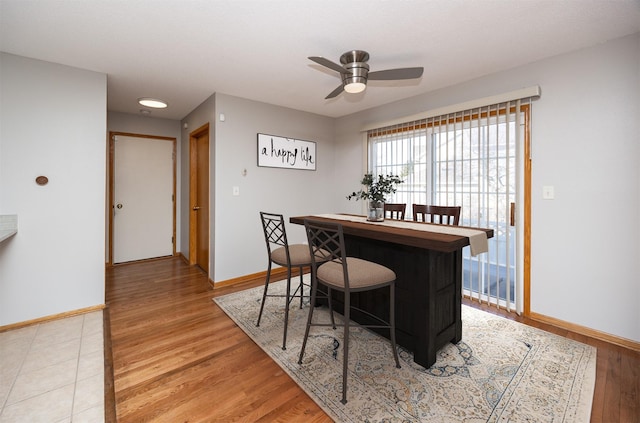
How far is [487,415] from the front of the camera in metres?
1.50

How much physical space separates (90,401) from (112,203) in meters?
3.42

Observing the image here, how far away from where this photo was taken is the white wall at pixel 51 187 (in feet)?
8.04

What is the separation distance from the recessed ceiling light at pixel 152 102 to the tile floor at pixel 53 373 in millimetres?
2660

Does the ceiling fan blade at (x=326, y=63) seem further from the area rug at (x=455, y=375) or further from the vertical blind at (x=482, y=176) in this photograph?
the area rug at (x=455, y=375)

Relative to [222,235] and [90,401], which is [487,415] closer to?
[90,401]

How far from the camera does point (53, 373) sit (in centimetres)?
187

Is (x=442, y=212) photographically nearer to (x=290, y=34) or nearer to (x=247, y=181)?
(x=290, y=34)

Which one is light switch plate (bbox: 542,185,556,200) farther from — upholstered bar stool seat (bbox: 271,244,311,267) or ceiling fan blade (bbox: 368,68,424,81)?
upholstered bar stool seat (bbox: 271,244,311,267)

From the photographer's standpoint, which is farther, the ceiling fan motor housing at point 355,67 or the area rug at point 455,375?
the ceiling fan motor housing at point 355,67

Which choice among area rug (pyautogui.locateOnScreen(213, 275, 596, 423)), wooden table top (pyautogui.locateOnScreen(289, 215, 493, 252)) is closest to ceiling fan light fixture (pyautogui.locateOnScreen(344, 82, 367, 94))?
wooden table top (pyautogui.locateOnScreen(289, 215, 493, 252))

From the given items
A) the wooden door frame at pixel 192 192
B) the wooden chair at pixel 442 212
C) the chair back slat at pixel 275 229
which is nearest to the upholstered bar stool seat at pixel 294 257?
the chair back slat at pixel 275 229

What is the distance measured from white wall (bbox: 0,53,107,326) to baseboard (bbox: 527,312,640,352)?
14.0 ft

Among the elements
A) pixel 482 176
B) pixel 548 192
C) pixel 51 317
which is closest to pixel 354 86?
pixel 482 176

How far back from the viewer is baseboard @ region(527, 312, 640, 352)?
2140mm
